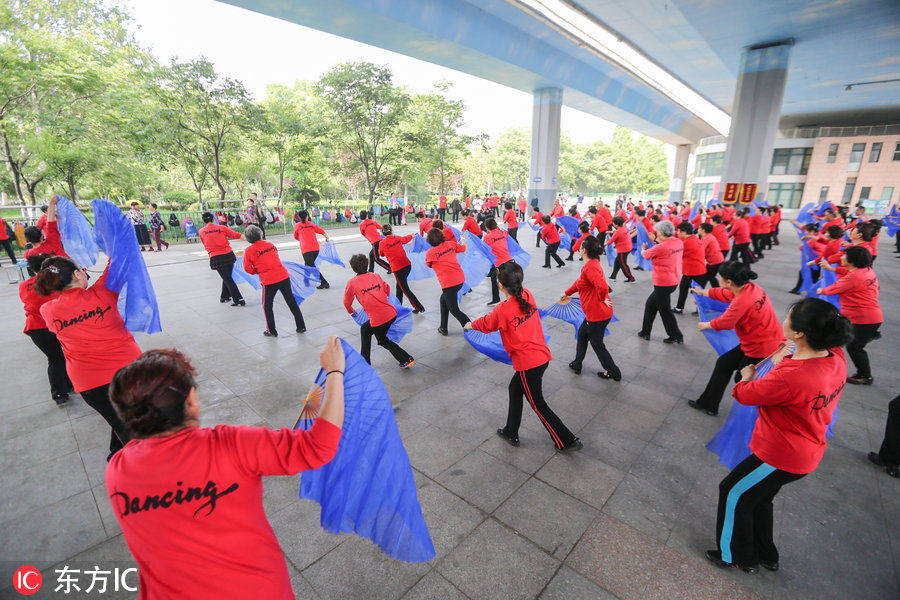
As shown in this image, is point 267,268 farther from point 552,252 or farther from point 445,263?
point 552,252

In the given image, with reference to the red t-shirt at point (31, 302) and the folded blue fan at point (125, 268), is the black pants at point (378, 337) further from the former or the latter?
the red t-shirt at point (31, 302)

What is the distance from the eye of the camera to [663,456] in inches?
146

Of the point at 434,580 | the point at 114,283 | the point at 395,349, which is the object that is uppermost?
the point at 114,283

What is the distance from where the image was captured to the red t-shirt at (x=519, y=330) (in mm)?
3412

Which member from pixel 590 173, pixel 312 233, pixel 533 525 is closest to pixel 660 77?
pixel 312 233

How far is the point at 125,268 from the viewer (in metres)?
3.46

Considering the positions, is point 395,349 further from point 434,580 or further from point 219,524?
point 219,524

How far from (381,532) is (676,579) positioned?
1.92 metres

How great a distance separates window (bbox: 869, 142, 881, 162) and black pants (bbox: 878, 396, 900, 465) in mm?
43132

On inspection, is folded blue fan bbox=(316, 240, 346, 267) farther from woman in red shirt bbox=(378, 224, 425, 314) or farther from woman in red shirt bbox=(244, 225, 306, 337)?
woman in red shirt bbox=(244, 225, 306, 337)

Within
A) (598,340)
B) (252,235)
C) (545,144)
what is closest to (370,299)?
(252,235)

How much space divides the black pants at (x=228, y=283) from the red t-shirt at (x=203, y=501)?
7.75 m

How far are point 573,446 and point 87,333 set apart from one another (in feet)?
14.0

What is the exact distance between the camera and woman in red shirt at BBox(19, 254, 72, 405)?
13.8ft
